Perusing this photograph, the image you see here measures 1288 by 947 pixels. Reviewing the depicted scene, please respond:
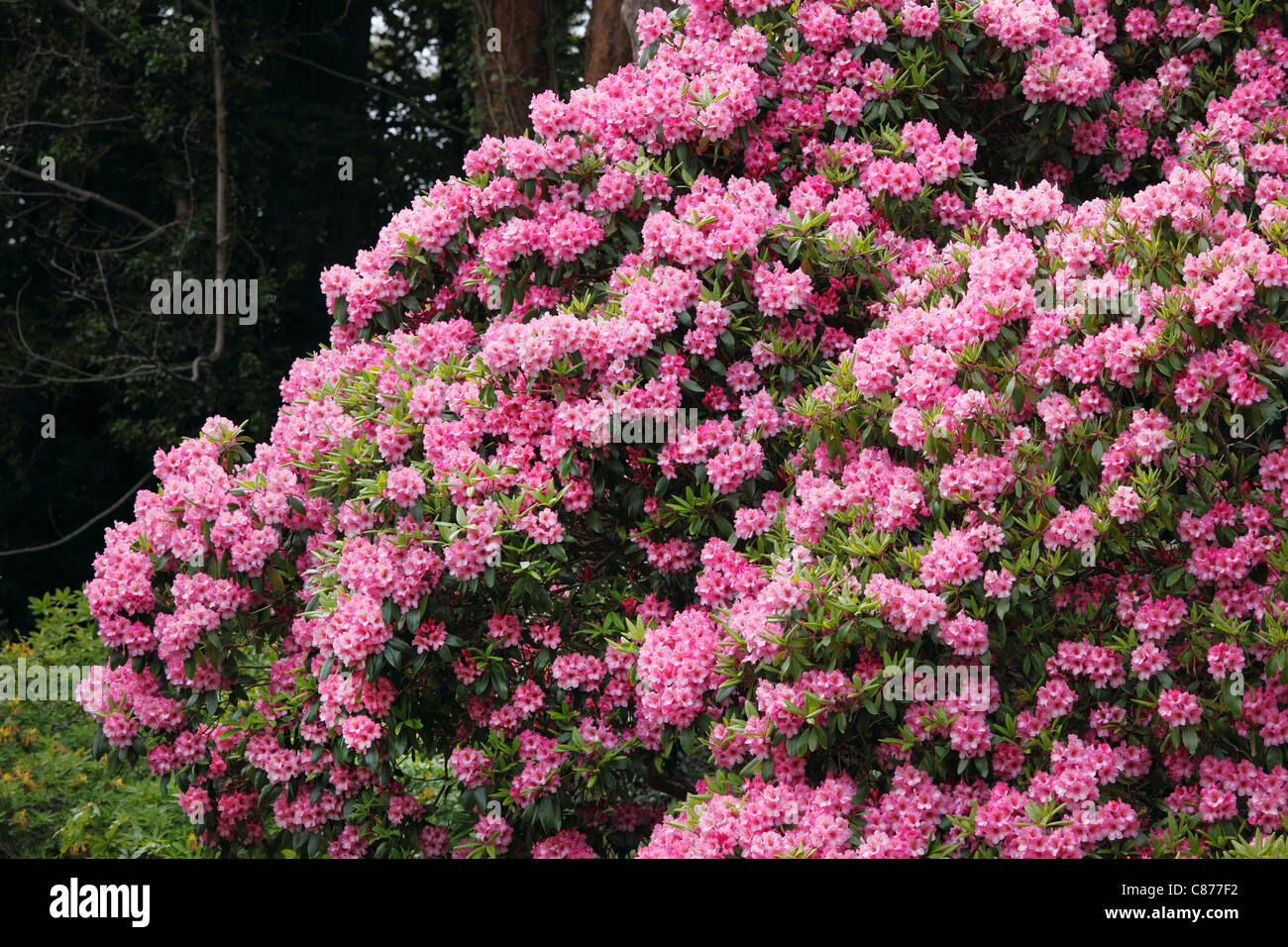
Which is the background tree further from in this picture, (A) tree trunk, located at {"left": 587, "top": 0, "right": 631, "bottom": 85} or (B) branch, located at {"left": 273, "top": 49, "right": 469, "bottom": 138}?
(A) tree trunk, located at {"left": 587, "top": 0, "right": 631, "bottom": 85}

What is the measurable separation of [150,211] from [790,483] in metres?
8.92

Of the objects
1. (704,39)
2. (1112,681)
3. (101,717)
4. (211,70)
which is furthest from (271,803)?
(211,70)

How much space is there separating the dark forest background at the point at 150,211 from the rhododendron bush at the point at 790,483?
18.4 ft

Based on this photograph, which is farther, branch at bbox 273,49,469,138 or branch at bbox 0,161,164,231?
branch at bbox 273,49,469,138

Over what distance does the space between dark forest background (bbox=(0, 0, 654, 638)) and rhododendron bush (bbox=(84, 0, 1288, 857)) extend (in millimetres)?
5599

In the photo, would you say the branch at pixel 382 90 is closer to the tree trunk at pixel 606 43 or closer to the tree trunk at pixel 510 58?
the tree trunk at pixel 510 58

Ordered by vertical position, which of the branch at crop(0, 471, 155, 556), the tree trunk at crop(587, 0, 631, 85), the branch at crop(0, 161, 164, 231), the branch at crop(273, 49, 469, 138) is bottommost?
the branch at crop(0, 471, 155, 556)

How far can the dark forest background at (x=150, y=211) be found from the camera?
9852 millimetres

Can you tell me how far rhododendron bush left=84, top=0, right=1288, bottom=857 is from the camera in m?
3.04

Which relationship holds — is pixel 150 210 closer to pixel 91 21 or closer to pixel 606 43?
pixel 91 21

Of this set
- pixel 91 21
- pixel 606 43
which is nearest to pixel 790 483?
pixel 606 43

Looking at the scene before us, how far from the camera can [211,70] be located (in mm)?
10281

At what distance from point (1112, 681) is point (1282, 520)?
0.56 metres

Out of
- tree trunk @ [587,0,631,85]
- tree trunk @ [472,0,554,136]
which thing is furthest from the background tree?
tree trunk @ [587,0,631,85]
